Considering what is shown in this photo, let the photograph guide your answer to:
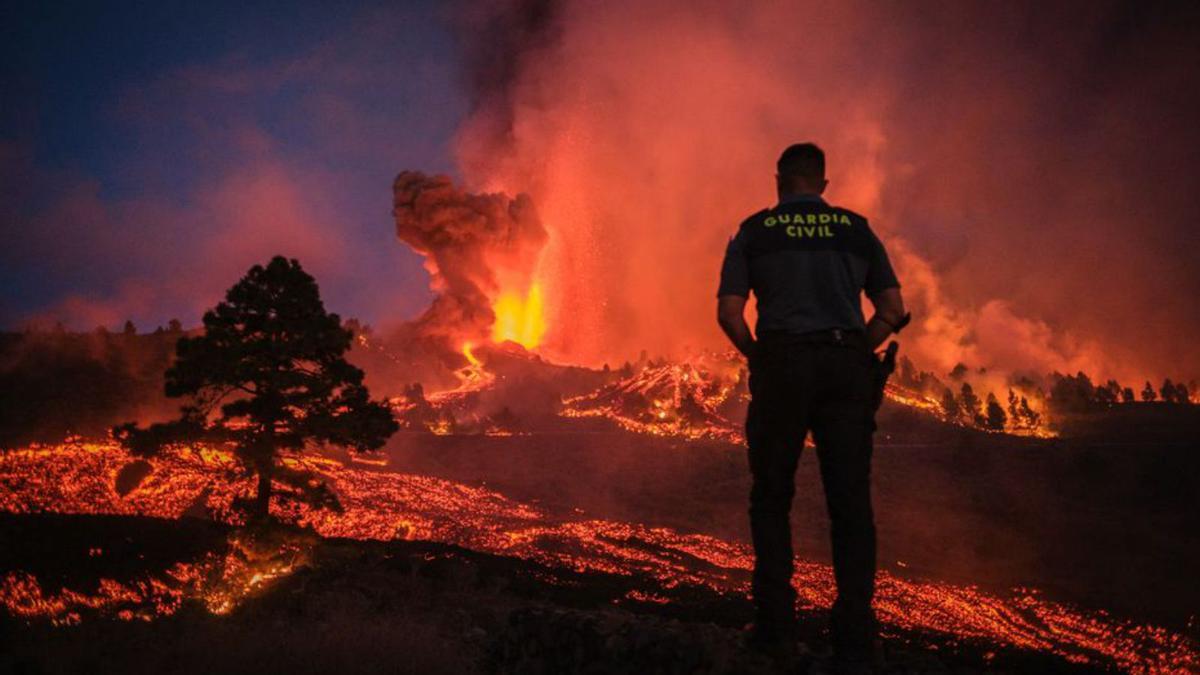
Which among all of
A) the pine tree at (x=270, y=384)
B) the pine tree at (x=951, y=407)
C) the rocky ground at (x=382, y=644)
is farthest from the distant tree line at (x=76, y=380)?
the pine tree at (x=951, y=407)

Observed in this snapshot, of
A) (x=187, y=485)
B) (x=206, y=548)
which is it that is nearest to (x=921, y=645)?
(x=206, y=548)

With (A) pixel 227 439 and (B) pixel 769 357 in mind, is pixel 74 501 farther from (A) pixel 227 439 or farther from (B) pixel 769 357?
(B) pixel 769 357

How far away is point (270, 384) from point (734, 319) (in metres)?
16.1

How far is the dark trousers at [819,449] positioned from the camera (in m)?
4.04

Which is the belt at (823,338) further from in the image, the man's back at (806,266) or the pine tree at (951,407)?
the pine tree at (951,407)

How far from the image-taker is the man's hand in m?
4.43

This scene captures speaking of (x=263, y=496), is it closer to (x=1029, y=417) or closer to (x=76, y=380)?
(x=76, y=380)

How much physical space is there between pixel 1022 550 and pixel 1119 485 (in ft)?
79.7

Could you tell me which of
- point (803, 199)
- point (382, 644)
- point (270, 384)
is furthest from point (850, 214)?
point (270, 384)

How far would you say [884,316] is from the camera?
4.42 m

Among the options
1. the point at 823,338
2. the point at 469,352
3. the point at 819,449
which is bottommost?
the point at 819,449

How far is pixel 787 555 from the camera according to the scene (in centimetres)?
419

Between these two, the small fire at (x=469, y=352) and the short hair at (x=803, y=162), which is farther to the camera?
the small fire at (x=469, y=352)

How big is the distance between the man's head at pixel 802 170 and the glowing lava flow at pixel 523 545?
14822mm
